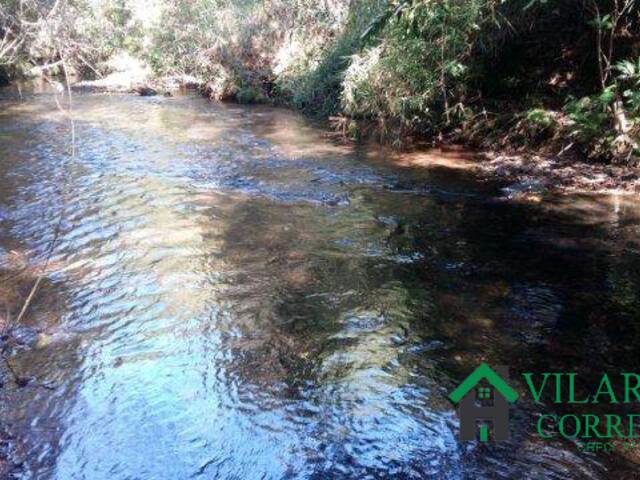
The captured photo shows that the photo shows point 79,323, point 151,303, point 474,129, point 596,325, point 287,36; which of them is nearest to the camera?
point 596,325

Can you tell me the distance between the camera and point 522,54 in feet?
33.4

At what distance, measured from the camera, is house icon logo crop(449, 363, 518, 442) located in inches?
130

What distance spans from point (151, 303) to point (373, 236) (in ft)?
8.14

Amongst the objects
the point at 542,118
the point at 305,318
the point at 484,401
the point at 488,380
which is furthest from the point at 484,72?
the point at 484,401

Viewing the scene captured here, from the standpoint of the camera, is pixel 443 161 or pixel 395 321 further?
pixel 443 161

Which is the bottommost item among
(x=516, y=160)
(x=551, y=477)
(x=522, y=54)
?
(x=551, y=477)

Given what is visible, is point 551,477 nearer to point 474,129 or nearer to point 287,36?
point 474,129

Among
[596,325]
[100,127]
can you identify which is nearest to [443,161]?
[596,325]

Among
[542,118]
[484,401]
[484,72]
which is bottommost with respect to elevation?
[484,401]

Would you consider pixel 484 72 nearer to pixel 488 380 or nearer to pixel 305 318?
pixel 305 318

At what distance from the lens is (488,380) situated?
3719 mm

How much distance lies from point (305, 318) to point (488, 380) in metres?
1.47

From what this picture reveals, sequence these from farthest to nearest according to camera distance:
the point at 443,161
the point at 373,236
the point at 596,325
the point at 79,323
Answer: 1. the point at 443,161
2. the point at 373,236
3. the point at 79,323
4. the point at 596,325

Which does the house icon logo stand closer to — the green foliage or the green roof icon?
the green roof icon
